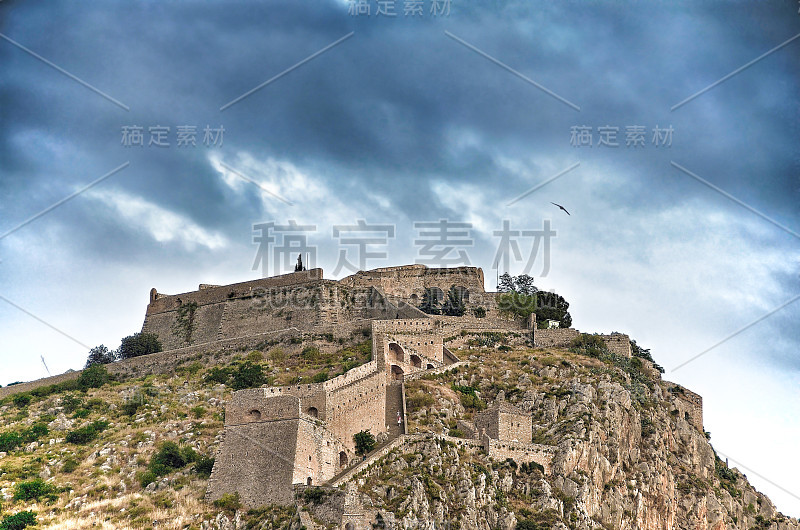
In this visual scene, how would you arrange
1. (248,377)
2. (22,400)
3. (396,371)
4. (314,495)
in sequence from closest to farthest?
(314,495) < (396,371) < (248,377) < (22,400)

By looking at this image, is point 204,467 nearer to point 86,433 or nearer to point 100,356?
point 86,433

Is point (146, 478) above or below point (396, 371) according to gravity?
below

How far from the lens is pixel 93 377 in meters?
75.3

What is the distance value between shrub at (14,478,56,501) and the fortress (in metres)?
11.3

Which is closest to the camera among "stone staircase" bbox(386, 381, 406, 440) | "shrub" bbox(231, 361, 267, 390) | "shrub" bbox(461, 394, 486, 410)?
"stone staircase" bbox(386, 381, 406, 440)

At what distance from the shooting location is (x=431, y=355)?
221 ft

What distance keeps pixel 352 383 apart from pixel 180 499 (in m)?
11.3

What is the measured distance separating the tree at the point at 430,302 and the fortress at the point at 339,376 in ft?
0.95

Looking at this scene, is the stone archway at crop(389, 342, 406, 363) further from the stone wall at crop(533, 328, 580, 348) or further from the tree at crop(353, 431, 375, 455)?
the stone wall at crop(533, 328, 580, 348)

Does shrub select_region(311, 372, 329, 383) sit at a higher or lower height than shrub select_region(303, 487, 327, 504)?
higher

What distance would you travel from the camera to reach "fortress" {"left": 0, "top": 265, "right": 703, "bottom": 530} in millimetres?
49875

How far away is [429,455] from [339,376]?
808 cm

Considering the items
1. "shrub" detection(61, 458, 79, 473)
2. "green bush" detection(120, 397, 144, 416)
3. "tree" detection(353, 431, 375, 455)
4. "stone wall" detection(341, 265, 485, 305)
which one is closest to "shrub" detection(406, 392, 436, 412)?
"tree" detection(353, 431, 375, 455)

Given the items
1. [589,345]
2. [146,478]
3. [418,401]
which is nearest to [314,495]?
[418,401]
